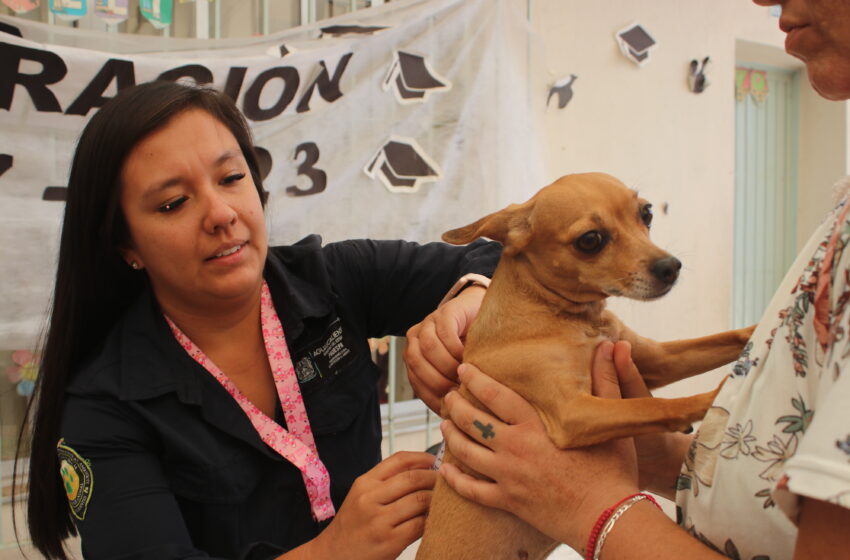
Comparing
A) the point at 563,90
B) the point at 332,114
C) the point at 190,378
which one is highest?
the point at 563,90

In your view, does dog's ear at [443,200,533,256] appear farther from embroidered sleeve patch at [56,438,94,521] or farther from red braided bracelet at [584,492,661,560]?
embroidered sleeve patch at [56,438,94,521]

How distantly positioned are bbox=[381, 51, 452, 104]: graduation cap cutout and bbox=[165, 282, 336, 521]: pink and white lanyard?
58.5 inches

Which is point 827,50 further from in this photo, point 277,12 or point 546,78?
point 546,78

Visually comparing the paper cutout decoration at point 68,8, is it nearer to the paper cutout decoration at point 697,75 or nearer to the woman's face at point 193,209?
the woman's face at point 193,209

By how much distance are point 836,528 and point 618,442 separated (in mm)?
443

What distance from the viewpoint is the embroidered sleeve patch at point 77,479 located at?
3.39 ft

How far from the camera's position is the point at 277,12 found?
2.61 metres

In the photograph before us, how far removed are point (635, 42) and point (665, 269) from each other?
9.08 feet

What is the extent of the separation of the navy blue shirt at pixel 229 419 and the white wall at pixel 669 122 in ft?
6.30

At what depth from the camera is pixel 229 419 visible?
116 centimetres

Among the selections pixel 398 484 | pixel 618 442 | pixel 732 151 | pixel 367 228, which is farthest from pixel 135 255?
pixel 732 151

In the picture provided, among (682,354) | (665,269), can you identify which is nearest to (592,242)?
(665,269)

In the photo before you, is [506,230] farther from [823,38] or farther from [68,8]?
[68,8]

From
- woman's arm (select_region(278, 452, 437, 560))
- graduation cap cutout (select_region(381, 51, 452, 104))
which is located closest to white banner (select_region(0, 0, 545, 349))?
graduation cap cutout (select_region(381, 51, 452, 104))
